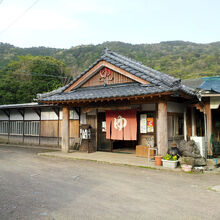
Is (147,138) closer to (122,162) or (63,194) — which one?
(122,162)

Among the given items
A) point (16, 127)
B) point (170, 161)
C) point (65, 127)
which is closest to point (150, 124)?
point (170, 161)

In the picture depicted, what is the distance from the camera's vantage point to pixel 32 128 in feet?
59.8

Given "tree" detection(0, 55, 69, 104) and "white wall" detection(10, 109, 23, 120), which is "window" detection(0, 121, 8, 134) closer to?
"white wall" detection(10, 109, 23, 120)

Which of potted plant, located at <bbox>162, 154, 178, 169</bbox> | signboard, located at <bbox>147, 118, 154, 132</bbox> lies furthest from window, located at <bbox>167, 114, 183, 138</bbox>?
potted plant, located at <bbox>162, 154, 178, 169</bbox>

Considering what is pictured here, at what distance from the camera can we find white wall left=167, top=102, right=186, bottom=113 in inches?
447

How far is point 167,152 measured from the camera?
9766 mm

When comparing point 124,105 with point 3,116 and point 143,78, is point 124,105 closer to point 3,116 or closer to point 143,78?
point 143,78

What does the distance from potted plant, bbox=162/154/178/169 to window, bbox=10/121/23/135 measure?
14079mm

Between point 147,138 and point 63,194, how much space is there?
6819mm

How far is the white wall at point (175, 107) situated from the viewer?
11352mm

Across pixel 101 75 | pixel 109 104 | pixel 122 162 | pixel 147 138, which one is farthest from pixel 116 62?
pixel 122 162

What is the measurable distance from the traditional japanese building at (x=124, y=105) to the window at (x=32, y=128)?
4825mm

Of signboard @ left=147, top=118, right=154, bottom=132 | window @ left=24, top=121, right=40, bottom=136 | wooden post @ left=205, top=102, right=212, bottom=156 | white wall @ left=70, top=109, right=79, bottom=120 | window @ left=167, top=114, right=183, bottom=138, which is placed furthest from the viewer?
window @ left=24, top=121, right=40, bottom=136

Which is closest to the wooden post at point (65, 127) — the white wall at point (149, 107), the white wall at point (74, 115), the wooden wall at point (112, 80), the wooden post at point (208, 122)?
the white wall at point (74, 115)
